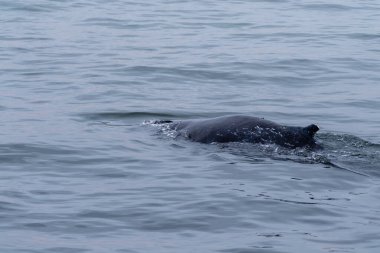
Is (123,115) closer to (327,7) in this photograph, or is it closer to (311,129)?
(311,129)

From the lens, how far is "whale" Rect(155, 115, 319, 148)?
464 inches

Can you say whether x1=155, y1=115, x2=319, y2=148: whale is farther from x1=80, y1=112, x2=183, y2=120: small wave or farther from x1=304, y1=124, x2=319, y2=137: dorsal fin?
x1=80, y1=112, x2=183, y2=120: small wave

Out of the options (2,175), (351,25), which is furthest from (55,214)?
(351,25)

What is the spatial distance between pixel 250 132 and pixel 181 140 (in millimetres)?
1007

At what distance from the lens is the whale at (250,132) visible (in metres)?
11.8

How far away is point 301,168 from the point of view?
36.5 feet

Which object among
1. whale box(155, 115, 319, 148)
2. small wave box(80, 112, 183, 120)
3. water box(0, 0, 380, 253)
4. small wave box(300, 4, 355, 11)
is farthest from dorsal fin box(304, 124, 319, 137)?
small wave box(300, 4, 355, 11)

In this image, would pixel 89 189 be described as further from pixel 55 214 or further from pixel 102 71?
pixel 102 71

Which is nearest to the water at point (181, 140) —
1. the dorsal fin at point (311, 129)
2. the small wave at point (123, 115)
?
the small wave at point (123, 115)

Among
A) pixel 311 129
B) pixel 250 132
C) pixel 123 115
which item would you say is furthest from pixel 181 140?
pixel 123 115

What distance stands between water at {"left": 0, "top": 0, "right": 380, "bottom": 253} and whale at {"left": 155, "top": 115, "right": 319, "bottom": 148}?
138 millimetres

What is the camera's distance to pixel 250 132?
1202 cm

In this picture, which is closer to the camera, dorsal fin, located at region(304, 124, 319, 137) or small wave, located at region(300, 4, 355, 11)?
dorsal fin, located at region(304, 124, 319, 137)

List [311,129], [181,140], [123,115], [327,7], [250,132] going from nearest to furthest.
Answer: [311,129]
[250,132]
[181,140]
[123,115]
[327,7]
